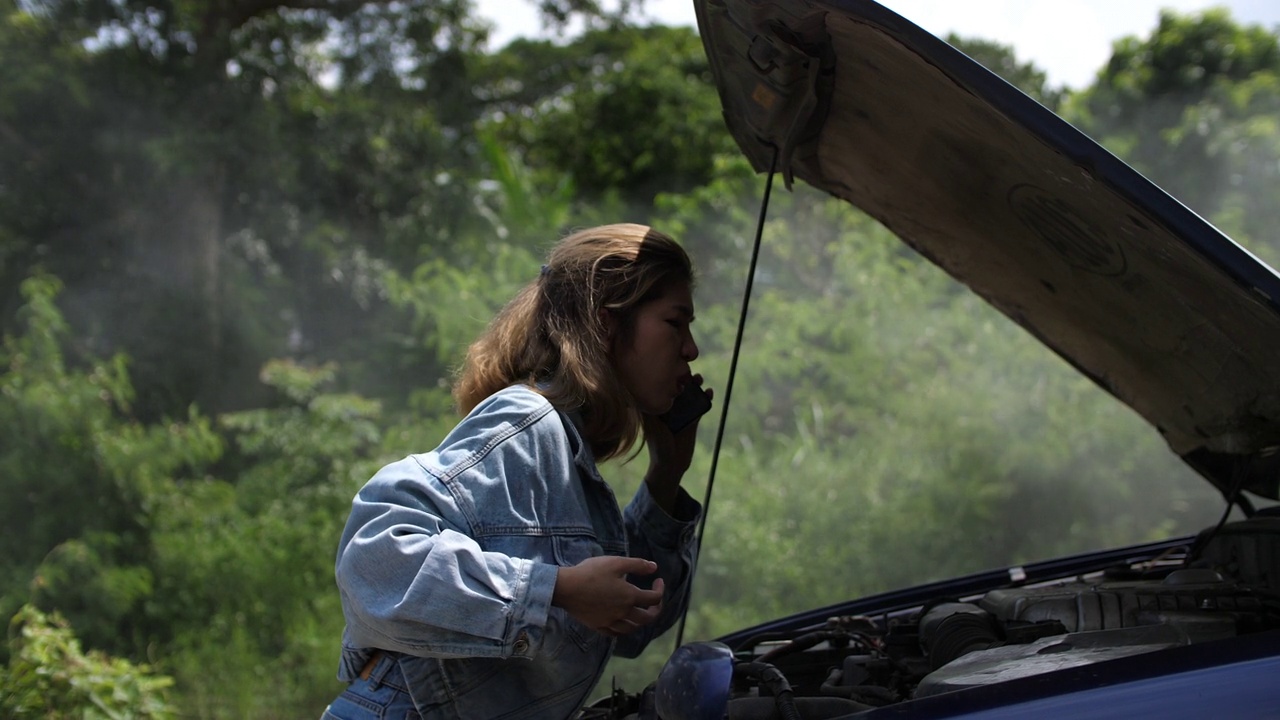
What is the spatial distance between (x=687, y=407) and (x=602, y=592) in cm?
83

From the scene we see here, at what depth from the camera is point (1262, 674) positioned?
1475mm

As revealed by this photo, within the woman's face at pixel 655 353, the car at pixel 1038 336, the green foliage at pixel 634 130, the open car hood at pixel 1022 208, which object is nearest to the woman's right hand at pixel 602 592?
the car at pixel 1038 336

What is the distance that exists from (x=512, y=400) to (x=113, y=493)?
554cm

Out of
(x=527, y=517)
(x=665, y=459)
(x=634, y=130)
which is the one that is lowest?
(x=527, y=517)

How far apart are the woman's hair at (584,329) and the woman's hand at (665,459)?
0.81ft

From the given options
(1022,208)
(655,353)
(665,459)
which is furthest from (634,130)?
(655,353)

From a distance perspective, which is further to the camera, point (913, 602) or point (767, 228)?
point (767, 228)

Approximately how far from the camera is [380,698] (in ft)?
5.96

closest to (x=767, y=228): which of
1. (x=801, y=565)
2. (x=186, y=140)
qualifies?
(x=801, y=565)

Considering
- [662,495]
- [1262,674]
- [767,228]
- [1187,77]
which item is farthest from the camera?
[1187,77]

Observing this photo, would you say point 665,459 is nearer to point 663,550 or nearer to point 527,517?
point 663,550

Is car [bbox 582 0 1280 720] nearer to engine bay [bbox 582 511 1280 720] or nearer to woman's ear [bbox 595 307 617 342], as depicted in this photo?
engine bay [bbox 582 511 1280 720]

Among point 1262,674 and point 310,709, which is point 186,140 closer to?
point 310,709

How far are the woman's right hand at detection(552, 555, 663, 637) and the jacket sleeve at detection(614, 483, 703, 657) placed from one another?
2.43ft
